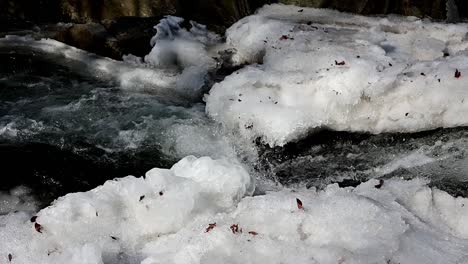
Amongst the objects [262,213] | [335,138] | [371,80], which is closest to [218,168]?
[262,213]

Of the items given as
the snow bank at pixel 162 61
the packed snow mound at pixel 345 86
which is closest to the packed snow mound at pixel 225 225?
the packed snow mound at pixel 345 86

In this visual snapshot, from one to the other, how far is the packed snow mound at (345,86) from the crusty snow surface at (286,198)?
0.01m

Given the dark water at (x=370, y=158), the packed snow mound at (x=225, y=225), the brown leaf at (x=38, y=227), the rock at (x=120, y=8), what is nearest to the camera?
the packed snow mound at (x=225, y=225)

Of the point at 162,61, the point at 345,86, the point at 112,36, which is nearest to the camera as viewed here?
the point at 345,86

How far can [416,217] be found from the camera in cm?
357

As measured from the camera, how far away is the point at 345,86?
543 cm

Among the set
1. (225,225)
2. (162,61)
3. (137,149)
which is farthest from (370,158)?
(162,61)

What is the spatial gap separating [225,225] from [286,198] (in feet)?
1.77

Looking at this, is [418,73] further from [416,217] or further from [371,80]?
[416,217]

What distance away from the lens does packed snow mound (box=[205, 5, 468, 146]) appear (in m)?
5.20

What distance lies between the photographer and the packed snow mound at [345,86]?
520 centimetres

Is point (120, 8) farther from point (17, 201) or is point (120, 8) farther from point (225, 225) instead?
point (225, 225)

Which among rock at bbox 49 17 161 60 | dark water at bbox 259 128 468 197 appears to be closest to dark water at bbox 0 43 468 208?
dark water at bbox 259 128 468 197

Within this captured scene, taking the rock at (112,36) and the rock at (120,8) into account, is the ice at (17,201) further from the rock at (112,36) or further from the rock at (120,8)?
the rock at (120,8)
